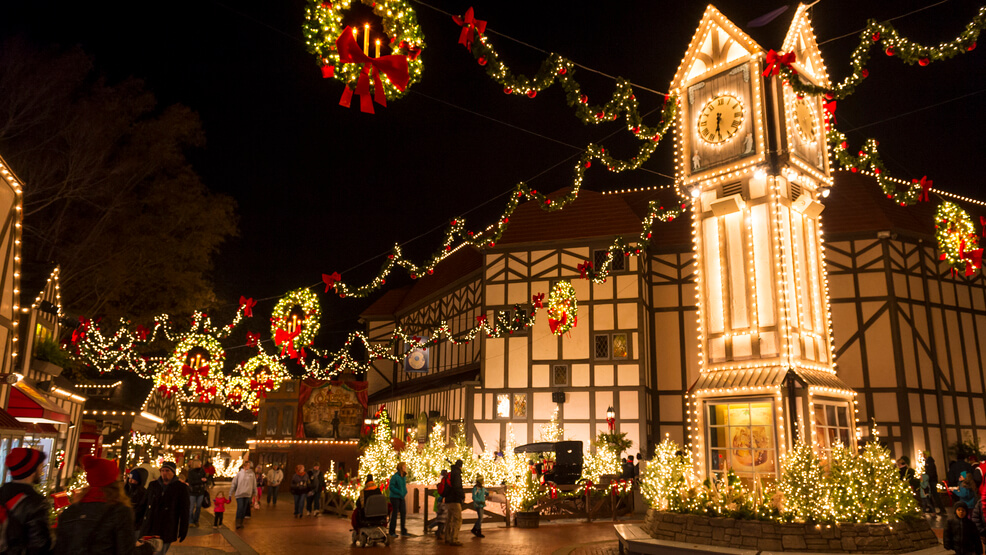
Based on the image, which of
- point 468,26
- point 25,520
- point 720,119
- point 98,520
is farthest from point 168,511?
point 720,119

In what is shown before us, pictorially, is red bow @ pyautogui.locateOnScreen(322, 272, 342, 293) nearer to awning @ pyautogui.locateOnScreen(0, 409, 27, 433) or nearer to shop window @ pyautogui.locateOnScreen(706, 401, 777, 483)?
awning @ pyautogui.locateOnScreen(0, 409, 27, 433)

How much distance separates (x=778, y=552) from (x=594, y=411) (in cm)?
1620

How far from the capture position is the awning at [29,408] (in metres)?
14.1

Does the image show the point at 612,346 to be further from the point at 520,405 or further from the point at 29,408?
the point at 29,408

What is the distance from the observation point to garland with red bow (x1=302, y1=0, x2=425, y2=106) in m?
7.18

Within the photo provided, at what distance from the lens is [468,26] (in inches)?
353

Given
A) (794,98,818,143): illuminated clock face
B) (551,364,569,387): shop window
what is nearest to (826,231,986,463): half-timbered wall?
(551,364,569,387): shop window

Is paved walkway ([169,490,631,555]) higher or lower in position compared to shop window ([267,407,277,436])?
lower

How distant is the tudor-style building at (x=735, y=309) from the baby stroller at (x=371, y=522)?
18.8 ft

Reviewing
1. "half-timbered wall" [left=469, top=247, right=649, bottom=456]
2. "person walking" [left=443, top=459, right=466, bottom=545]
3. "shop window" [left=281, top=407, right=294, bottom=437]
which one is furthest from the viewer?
"shop window" [left=281, top=407, right=294, bottom=437]

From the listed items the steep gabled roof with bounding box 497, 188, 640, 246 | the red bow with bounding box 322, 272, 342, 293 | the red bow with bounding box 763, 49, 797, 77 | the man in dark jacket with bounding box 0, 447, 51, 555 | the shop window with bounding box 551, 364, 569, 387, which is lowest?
the man in dark jacket with bounding box 0, 447, 51, 555

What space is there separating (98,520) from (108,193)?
1740cm

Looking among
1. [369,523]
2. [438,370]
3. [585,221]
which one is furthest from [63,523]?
[438,370]

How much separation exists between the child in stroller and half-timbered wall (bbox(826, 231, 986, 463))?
17.3m
